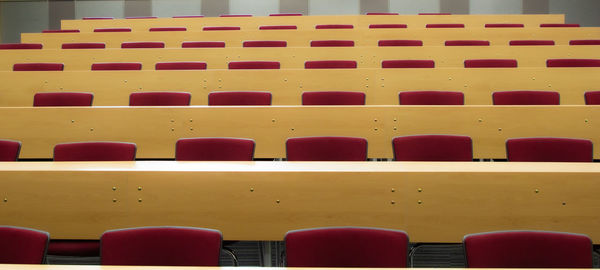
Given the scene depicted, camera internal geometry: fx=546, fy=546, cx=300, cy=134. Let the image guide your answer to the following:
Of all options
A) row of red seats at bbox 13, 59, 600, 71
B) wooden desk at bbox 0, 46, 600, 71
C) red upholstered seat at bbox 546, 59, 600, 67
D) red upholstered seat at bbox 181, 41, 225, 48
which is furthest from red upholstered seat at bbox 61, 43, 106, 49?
red upholstered seat at bbox 546, 59, 600, 67

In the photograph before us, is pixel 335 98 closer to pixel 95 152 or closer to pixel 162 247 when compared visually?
pixel 95 152

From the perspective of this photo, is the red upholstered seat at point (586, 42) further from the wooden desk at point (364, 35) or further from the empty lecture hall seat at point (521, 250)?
the empty lecture hall seat at point (521, 250)

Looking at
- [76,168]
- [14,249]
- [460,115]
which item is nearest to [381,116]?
[460,115]

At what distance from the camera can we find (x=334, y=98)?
14.5 feet

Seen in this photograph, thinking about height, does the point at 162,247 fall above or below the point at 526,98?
below

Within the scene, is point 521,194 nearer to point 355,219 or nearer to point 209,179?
point 355,219

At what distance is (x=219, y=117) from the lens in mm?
3924

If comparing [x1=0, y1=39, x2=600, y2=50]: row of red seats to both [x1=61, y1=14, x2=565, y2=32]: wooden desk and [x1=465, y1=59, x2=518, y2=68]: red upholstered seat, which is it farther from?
[x1=61, y1=14, x2=565, y2=32]: wooden desk

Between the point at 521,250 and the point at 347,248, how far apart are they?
1.92 ft

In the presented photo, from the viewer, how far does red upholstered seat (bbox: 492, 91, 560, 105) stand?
4367 millimetres

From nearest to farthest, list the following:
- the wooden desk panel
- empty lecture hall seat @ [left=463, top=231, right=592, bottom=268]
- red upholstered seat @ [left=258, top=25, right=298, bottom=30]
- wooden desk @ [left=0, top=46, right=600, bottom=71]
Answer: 1. empty lecture hall seat @ [left=463, top=231, right=592, bottom=268]
2. the wooden desk panel
3. wooden desk @ [left=0, top=46, right=600, bottom=71]
4. red upholstered seat @ [left=258, top=25, right=298, bottom=30]

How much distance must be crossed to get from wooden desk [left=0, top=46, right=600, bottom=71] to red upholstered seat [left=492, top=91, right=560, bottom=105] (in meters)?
1.75

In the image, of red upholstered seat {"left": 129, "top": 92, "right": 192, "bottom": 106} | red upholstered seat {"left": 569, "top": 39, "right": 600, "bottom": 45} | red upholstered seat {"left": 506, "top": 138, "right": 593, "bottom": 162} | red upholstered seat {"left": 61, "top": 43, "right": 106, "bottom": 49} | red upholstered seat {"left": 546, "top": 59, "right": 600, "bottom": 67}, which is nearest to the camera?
red upholstered seat {"left": 506, "top": 138, "right": 593, "bottom": 162}

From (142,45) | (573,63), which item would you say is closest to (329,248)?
(573,63)
